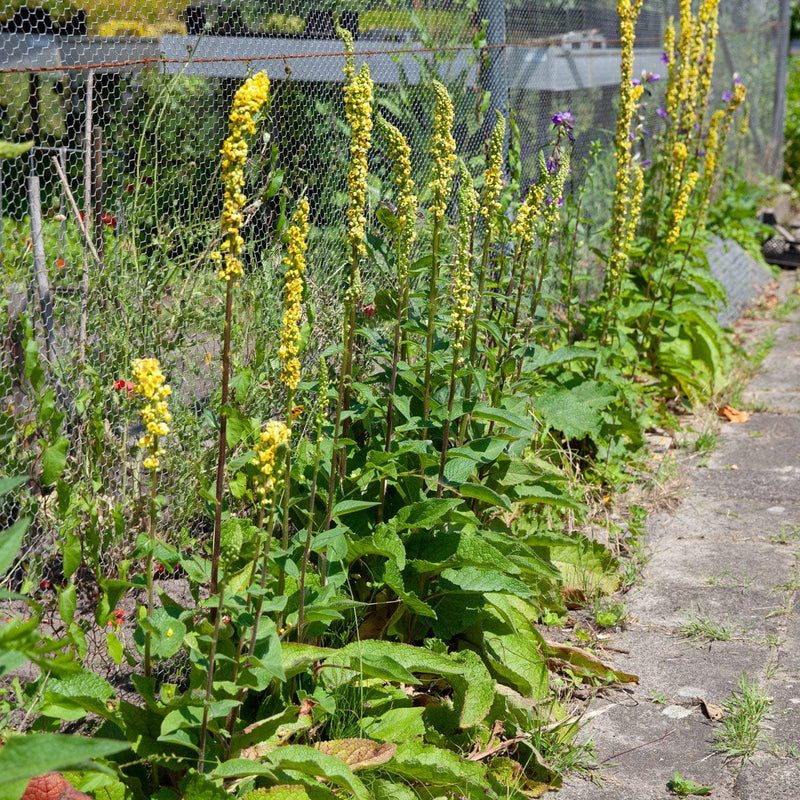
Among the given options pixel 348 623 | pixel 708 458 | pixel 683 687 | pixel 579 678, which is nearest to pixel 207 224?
pixel 348 623

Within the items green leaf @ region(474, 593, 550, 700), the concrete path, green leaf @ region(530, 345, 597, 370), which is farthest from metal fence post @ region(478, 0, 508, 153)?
green leaf @ region(474, 593, 550, 700)

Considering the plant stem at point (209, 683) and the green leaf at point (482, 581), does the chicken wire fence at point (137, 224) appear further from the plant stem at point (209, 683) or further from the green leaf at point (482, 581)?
the green leaf at point (482, 581)

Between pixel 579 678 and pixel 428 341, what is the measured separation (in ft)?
3.89

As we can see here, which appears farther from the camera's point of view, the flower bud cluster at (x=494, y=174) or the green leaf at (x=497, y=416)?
the flower bud cluster at (x=494, y=174)

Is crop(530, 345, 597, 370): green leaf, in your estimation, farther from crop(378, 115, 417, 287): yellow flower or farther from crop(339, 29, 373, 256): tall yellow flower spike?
crop(339, 29, 373, 256): tall yellow flower spike

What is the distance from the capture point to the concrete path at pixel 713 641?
2695mm

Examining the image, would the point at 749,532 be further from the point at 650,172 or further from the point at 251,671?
the point at 650,172

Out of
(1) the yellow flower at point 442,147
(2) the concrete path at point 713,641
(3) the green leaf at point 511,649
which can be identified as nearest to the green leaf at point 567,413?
(2) the concrete path at point 713,641

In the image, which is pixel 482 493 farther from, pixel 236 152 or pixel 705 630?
pixel 236 152

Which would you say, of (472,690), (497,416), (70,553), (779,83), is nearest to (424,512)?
(497,416)

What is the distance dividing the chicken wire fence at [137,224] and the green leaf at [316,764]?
2.07ft

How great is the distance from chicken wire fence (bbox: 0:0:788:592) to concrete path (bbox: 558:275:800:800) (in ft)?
4.66

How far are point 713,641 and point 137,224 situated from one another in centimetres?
236

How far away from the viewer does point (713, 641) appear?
3.35 m
